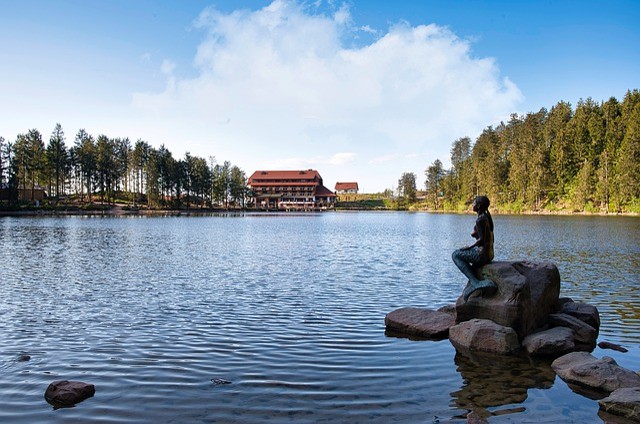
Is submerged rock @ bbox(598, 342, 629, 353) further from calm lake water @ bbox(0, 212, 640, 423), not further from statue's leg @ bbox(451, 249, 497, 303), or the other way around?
statue's leg @ bbox(451, 249, 497, 303)

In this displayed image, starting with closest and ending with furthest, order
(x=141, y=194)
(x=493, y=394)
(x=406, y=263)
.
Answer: (x=493, y=394)
(x=406, y=263)
(x=141, y=194)

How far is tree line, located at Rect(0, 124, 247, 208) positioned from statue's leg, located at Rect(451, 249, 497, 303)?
360 ft

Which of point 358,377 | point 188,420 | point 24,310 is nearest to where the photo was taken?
point 188,420

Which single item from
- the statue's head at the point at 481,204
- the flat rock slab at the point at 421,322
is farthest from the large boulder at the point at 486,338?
the statue's head at the point at 481,204

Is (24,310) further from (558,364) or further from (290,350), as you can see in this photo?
(558,364)

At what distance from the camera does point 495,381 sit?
9.23m

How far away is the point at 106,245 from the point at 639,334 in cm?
3711

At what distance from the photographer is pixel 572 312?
13.1 m

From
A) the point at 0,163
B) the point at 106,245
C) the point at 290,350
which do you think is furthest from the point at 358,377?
the point at 0,163

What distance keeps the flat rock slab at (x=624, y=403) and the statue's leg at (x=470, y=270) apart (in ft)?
14.0

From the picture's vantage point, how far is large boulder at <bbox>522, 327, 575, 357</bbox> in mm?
10703

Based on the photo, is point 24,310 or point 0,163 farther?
point 0,163

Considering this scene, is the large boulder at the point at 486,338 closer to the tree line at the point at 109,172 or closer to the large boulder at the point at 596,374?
the large boulder at the point at 596,374

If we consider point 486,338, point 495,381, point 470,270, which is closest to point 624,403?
point 495,381
